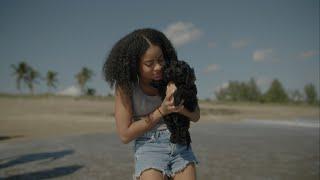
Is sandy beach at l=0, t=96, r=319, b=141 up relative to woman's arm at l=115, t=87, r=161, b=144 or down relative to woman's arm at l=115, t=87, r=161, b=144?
down

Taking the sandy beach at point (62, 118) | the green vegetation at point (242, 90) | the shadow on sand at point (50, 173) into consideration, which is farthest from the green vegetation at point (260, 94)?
the shadow on sand at point (50, 173)

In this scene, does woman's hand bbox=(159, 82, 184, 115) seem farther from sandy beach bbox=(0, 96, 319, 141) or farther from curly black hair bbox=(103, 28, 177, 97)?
sandy beach bbox=(0, 96, 319, 141)

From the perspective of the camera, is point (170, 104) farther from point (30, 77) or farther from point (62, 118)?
point (30, 77)

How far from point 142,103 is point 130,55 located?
15.0 inches

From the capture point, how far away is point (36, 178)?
22.3 feet

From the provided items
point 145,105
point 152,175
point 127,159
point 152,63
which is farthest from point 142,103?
point 127,159

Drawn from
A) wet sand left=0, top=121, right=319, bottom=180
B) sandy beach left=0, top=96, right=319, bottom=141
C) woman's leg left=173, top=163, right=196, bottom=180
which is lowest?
wet sand left=0, top=121, right=319, bottom=180

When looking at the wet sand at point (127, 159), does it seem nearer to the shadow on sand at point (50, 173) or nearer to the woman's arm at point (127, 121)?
the shadow on sand at point (50, 173)

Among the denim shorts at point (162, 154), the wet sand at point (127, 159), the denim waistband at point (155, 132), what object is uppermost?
the denim waistband at point (155, 132)

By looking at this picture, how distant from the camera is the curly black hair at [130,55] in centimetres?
312

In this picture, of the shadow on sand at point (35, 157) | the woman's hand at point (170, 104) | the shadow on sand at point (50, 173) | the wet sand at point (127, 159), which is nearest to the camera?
the woman's hand at point (170, 104)

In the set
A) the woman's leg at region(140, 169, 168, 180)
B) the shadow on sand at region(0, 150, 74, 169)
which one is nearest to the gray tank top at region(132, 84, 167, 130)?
the woman's leg at region(140, 169, 168, 180)

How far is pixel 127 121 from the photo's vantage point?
3.17 m

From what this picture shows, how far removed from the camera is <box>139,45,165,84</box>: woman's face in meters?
3.10
